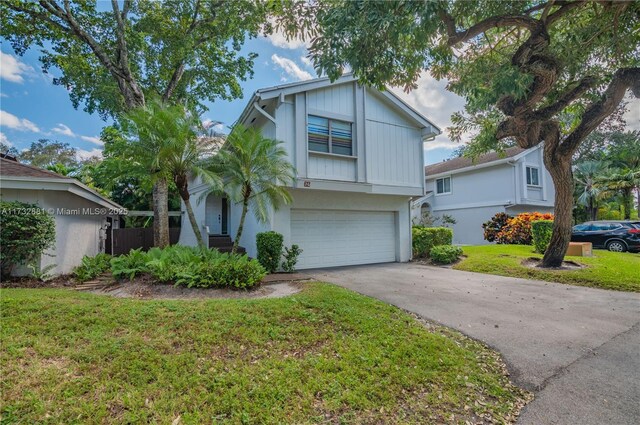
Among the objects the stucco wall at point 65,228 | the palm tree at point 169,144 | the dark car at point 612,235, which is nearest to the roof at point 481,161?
the dark car at point 612,235

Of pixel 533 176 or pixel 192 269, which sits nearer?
pixel 192 269

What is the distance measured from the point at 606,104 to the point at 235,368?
10.7 metres

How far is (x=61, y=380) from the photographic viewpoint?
2.96 m

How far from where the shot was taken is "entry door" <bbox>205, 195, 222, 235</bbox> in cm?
1516

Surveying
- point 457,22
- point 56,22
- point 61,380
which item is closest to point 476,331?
point 61,380

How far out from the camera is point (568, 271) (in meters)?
9.09

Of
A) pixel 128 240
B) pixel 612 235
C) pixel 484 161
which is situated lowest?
pixel 612 235

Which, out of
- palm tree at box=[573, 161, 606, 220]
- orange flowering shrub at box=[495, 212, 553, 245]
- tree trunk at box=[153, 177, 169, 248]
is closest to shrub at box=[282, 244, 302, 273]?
tree trunk at box=[153, 177, 169, 248]

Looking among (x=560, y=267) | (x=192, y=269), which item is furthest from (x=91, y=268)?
(x=560, y=267)

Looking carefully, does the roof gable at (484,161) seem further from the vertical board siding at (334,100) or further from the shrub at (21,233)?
the shrub at (21,233)

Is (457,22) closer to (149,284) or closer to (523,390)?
(523,390)

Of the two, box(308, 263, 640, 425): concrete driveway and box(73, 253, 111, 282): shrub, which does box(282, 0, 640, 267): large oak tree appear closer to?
box(308, 263, 640, 425): concrete driveway

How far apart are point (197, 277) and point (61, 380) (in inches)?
145

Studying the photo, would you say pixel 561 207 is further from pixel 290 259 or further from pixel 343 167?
pixel 290 259
